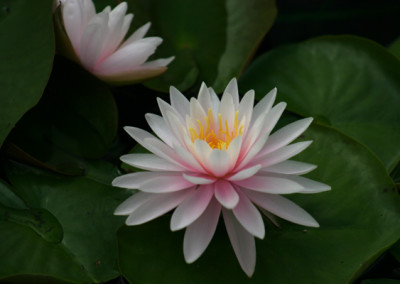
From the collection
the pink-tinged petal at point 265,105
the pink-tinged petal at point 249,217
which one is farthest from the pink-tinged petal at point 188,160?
the pink-tinged petal at point 265,105

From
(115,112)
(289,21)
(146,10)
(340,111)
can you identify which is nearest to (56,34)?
(115,112)

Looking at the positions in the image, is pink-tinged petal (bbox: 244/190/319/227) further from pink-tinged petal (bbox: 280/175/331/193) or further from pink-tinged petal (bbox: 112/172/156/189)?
pink-tinged petal (bbox: 112/172/156/189)

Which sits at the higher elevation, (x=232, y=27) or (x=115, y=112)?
(x=232, y=27)

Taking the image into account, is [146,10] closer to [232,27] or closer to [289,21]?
[232,27]

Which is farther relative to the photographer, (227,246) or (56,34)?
(56,34)

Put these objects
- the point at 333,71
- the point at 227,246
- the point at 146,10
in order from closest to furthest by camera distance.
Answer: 1. the point at 227,246
2. the point at 333,71
3. the point at 146,10

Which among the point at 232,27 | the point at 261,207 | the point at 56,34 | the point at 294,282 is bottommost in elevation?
the point at 294,282

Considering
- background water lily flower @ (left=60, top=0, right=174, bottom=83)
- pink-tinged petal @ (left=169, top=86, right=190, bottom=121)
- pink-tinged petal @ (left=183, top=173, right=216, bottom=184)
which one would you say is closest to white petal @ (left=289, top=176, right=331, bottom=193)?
pink-tinged petal @ (left=183, top=173, right=216, bottom=184)
